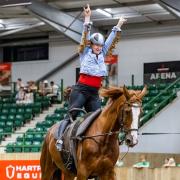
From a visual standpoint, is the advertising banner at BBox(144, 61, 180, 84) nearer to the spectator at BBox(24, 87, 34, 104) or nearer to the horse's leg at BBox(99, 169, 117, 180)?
the spectator at BBox(24, 87, 34, 104)

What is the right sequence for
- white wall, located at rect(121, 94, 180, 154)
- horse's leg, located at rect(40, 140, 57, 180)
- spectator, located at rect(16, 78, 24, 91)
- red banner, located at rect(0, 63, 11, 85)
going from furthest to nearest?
red banner, located at rect(0, 63, 11, 85), spectator, located at rect(16, 78, 24, 91), white wall, located at rect(121, 94, 180, 154), horse's leg, located at rect(40, 140, 57, 180)

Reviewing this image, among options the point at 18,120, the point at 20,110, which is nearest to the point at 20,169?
the point at 18,120

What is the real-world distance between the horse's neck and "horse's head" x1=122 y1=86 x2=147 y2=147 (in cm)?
22

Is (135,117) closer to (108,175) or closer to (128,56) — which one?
(108,175)

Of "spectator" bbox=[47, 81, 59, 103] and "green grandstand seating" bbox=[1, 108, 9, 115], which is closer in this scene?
"green grandstand seating" bbox=[1, 108, 9, 115]

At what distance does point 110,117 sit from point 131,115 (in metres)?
0.62

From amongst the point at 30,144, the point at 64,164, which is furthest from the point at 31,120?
the point at 64,164

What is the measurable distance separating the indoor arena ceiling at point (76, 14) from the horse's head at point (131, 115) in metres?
16.2

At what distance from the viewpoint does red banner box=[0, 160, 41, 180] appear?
54.4ft

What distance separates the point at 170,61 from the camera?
A: 28.5m

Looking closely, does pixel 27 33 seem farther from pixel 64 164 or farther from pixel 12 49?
pixel 64 164

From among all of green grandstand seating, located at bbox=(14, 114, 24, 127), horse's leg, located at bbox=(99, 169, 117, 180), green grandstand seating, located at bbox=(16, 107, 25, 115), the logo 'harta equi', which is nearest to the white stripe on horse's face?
horse's leg, located at bbox=(99, 169, 117, 180)

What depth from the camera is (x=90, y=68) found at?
31.0 feet

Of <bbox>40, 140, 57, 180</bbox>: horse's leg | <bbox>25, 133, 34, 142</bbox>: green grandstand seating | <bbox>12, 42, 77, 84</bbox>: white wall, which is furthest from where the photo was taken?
<bbox>12, 42, 77, 84</bbox>: white wall
